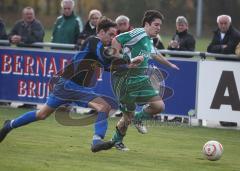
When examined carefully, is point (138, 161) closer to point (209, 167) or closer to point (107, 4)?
point (209, 167)

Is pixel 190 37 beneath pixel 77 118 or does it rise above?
above

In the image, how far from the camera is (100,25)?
1128 cm

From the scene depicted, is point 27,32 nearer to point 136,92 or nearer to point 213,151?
point 136,92

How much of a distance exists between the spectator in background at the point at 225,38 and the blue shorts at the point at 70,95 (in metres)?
4.84

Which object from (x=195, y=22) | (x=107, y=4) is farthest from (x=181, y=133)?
(x=107, y=4)

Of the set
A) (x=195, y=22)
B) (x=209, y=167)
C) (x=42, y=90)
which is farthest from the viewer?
(x=195, y=22)

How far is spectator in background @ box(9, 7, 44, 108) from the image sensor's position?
17.1m

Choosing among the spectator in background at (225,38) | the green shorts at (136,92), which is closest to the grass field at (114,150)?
the green shorts at (136,92)

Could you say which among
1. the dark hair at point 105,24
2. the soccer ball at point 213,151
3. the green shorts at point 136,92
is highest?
the dark hair at point 105,24

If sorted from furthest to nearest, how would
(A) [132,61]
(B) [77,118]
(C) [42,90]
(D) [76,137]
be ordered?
1. (C) [42,90]
2. (B) [77,118]
3. (D) [76,137]
4. (A) [132,61]

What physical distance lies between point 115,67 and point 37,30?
5793mm

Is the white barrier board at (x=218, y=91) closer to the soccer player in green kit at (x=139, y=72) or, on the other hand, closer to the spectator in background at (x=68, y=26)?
the spectator in background at (x=68, y=26)

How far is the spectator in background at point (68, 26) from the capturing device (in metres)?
17.4

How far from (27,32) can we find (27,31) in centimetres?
4
